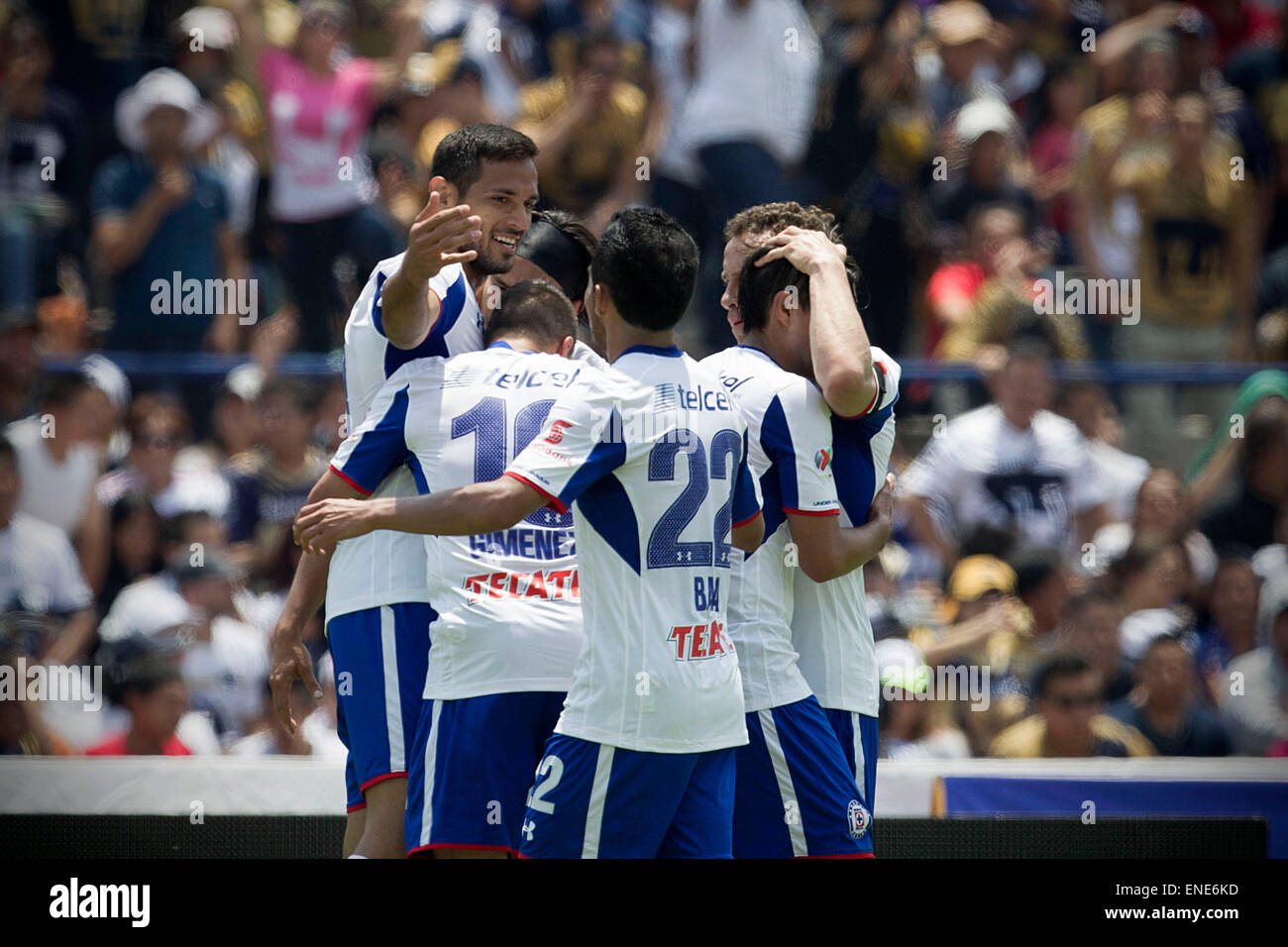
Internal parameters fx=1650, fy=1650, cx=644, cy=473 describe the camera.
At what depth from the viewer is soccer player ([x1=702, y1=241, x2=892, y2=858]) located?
13.0 feet

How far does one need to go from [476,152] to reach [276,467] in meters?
4.07

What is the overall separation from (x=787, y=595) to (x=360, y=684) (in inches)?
43.8

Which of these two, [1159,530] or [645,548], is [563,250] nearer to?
[645,548]

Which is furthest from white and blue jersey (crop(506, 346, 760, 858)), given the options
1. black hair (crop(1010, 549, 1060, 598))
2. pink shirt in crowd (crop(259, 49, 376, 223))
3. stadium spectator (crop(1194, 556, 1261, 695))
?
pink shirt in crowd (crop(259, 49, 376, 223))

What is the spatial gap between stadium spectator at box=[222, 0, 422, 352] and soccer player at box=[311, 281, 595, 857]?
4.85 meters

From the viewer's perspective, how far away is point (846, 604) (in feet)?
14.0

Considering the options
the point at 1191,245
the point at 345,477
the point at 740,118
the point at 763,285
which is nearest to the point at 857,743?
the point at 763,285

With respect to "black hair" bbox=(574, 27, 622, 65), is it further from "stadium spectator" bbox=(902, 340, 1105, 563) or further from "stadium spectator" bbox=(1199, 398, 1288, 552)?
"stadium spectator" bbox=(1199, 398, 1288, 552)

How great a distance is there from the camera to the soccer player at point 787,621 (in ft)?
13.0

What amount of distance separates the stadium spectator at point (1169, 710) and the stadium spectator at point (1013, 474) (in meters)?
0.87

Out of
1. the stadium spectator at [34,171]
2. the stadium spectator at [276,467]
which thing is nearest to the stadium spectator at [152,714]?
the stadium spectator at [276,467]

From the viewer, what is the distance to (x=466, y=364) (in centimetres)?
409
